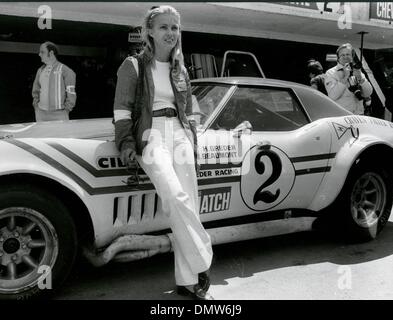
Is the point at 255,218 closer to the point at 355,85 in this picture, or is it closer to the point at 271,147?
the point at 271,147

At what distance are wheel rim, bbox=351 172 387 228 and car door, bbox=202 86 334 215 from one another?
0.51 m

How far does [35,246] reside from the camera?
9.50 feet

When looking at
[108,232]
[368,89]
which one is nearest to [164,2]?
[368,89]

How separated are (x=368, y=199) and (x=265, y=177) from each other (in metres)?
1.33

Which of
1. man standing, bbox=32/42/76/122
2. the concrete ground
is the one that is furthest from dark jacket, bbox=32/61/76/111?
the concrete ground

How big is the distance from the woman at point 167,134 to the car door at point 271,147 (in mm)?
414

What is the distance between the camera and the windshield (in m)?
3.75

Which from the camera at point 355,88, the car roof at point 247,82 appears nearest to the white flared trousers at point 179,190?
the car roof at point 247,82

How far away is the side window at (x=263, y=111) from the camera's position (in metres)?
3.80

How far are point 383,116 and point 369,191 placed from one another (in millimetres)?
9422

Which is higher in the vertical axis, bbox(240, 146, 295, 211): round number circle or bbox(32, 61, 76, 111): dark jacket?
bbox(32, 61, 76, 111): dark jacket

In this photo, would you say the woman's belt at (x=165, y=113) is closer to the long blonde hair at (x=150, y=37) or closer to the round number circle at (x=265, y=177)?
the long blonde hair at (x=150, y=37)

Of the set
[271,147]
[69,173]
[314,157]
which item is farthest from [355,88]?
→ [69,173]

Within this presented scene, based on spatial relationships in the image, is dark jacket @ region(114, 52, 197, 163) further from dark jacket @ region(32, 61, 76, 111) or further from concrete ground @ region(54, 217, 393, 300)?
dark jacket @ region(32, 61, 76, 111)
